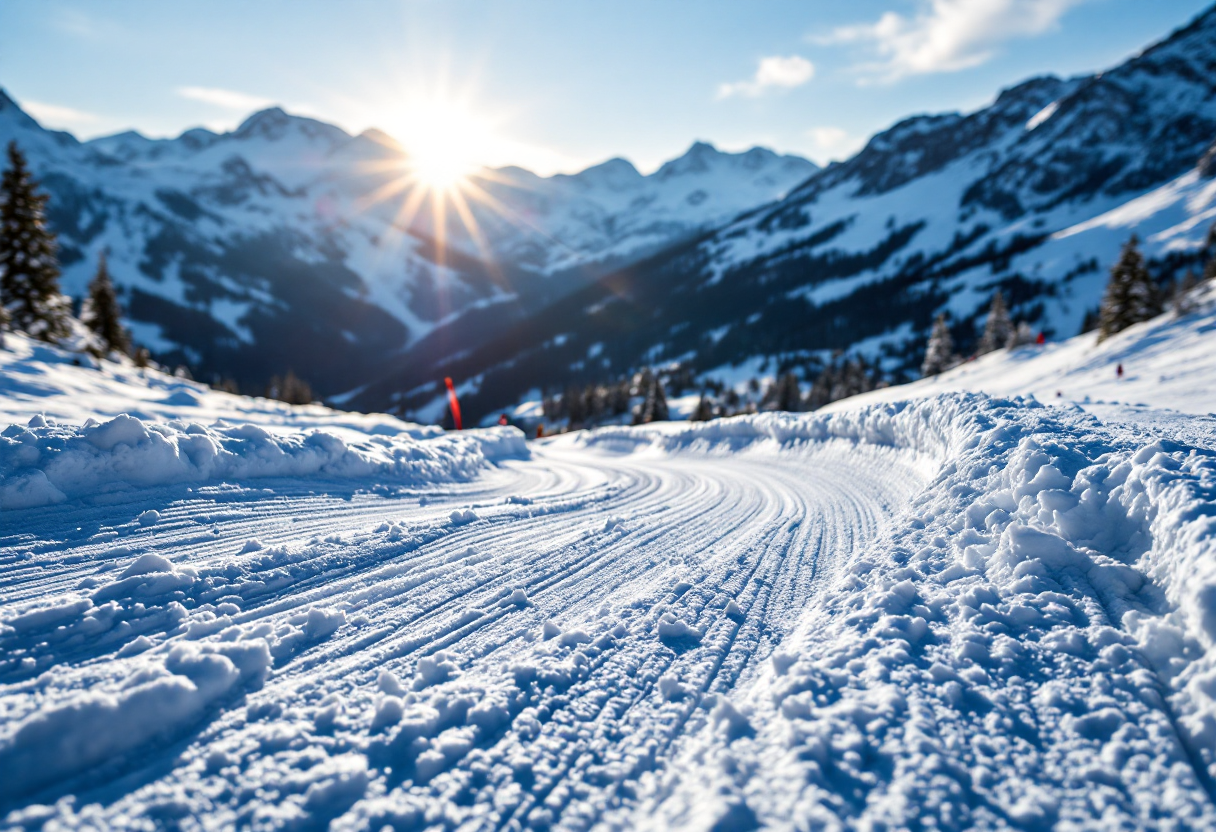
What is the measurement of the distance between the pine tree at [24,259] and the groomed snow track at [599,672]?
27.6 meters

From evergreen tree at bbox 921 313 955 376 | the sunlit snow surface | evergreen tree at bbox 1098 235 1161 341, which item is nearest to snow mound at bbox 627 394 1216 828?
the sunlit snow surface

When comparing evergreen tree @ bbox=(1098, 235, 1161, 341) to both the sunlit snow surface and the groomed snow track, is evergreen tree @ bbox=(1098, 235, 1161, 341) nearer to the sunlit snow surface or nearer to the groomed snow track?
the sunlit snow surface

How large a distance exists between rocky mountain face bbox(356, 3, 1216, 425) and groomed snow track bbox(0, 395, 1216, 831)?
121507mm

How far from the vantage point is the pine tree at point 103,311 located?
2947 cm

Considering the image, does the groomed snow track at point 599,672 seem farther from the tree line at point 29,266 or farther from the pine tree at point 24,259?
the pine tree at point 24,259

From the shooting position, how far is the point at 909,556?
4.20m

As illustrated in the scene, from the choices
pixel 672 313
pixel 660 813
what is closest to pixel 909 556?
pixel 660 813

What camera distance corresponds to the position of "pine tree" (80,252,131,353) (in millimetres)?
29469

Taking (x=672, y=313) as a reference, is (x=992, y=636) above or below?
below

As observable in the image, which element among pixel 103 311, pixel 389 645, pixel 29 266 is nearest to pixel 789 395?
pixel 103 311

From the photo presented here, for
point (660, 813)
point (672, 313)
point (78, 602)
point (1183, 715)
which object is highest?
point (672, 313)

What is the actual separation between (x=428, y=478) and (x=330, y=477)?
174 cm

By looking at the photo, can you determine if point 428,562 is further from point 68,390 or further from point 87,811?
point 68,390

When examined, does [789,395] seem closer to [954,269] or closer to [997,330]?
[997,330]
